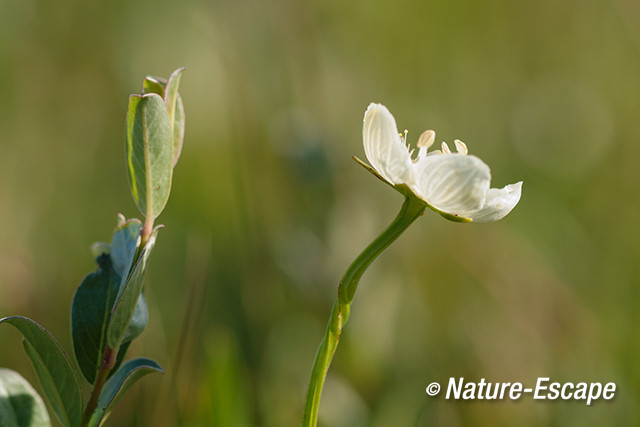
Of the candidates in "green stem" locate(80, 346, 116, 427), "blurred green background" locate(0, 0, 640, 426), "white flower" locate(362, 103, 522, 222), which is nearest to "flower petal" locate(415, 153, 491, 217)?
"white flower" locate(362, 103, 522, 222)

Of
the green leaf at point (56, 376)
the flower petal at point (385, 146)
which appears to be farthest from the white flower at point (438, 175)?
the green leaf at point (56, 376)

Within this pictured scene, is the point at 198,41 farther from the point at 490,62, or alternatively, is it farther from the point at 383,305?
the point at 383,305

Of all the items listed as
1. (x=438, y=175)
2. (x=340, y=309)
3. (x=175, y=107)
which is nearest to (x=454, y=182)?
(x=438, y=175)

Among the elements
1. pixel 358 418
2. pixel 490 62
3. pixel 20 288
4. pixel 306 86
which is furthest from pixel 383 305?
pixel 490 62

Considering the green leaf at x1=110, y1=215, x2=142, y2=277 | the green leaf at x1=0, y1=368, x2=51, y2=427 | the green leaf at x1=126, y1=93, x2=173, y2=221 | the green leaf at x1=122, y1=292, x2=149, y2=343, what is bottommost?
the green leaf at x1=0, y1=368, x2=51, y2=427

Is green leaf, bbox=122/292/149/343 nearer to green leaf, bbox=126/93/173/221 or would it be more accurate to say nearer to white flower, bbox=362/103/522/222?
green leaf, bbox=126/93/173/221

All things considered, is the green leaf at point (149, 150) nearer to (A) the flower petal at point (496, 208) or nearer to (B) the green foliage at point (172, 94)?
(B) the green foliage at point (172, 94)
